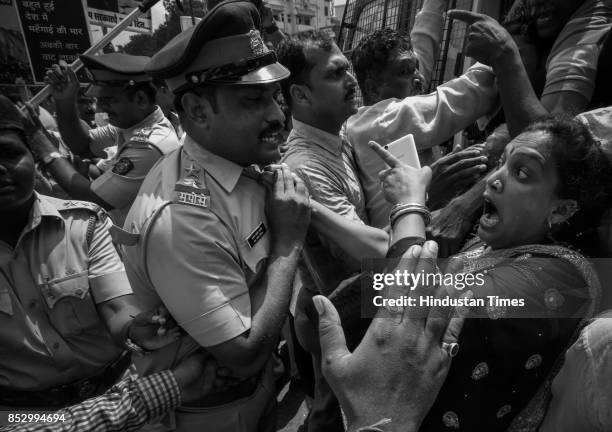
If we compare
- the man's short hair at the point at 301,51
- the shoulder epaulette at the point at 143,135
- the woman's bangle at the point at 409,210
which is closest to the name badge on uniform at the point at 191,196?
the woman's bangle at the point at 409,210

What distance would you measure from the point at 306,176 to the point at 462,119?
800mm

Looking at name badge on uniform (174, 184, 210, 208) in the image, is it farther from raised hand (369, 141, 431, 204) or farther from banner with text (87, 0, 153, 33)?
banner with text (87, 0, 153, 33)

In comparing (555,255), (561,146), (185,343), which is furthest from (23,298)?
(561,146)

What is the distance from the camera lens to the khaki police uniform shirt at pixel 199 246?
50.3 inches

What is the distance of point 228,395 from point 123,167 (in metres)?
1.86

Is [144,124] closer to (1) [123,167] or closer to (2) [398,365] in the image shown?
(1) [123,167]

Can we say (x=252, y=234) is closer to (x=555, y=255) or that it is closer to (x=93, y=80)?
(x=555, y=255)

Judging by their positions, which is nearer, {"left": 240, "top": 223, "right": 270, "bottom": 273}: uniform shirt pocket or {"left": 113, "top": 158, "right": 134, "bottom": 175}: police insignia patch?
{"left": 240, "top": 223, "right": 270, "bottom": 273}: uniform shirt pocket

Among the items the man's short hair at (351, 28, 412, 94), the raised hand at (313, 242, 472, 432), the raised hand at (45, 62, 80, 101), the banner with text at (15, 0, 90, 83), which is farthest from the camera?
the banner with text at (15, 0, 90, 83)

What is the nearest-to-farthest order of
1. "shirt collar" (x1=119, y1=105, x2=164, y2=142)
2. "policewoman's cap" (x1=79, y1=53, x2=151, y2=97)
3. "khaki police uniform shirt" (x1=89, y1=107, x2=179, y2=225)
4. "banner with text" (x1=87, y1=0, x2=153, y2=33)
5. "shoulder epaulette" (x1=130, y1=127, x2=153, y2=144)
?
"khaki police uniform shirt" (x1=89, y1=107, x2=179, y2=225)
"shoulder epaulette" (x1=130, y1=127, x2=153, y2=144)
"policewoman's cap" (x1=79, y1=53, x2=151, y2=97)
"shirt collar" (x1=119, y1=105, x2=164, y2=142)
"banner with text" (x1=87, y1=0, x2=153, y2=33)

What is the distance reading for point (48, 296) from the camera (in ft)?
5.56

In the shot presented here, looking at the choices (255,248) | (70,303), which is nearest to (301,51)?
(255,248)

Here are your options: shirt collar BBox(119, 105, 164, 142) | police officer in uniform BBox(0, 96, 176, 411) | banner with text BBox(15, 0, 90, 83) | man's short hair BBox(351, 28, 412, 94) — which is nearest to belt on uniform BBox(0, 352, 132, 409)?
police officer in uniform BBox(0, 96, 176, 411)

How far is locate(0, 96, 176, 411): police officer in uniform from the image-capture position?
1.66 m
